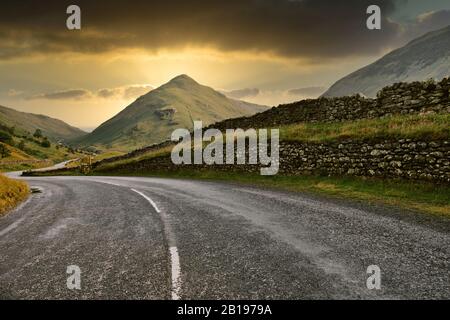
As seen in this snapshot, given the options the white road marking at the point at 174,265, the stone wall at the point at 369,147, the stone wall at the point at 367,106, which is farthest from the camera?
the stone wall at the point at 367,106

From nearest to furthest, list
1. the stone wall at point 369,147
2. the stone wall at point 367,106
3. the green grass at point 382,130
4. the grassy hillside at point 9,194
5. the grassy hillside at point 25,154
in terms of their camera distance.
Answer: the grassy hillside at point 9,194 → the stone wall at point 369,147 → the green grass at point 382,130 → the stone wall at point 367,106 → the grassy hillside at point 25,154

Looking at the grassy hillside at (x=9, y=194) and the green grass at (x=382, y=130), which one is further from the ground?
the green grass at (x=382, y=130)

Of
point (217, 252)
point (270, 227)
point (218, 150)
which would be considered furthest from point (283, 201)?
point (218, 150)

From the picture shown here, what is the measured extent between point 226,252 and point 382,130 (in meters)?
14.2

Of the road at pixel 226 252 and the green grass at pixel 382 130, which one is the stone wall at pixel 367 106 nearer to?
the green grass at pixel 382 130

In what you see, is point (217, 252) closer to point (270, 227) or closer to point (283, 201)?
point (270, 227)

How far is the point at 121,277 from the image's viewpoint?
18.4ft

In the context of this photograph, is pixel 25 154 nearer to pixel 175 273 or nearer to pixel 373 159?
pixel 373 159

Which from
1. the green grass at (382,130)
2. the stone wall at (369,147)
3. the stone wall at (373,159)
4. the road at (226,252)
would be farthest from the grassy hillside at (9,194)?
the green grass at (382,130)

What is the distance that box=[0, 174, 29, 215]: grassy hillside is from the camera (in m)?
13.8

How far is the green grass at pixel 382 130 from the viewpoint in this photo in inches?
610

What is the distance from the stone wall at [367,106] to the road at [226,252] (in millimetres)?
11742
